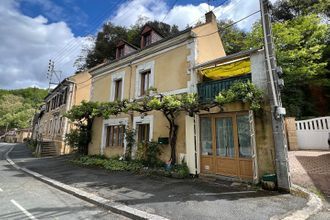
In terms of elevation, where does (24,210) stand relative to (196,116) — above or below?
below

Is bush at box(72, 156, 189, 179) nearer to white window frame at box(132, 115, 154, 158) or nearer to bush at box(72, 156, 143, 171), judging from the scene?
bush at box(72, 156, 143, 171)

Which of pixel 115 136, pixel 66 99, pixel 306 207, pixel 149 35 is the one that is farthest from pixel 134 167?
pixel 66 99

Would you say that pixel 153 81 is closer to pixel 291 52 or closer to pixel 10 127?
pixel 291 52

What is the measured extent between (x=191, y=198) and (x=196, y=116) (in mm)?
3731

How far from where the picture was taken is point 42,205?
5.05 m

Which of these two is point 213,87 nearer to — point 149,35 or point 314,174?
point 314,174

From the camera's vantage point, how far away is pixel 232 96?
6.68m

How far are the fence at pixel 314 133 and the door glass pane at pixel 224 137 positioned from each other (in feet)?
24.3

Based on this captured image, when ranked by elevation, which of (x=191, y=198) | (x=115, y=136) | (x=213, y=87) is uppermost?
(x=213, y=87)

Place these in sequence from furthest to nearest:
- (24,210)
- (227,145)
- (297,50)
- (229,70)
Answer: (297,50) → (229,70) → (227,145) → (24,210)

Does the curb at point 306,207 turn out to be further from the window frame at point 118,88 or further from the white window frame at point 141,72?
the window frame at point 118,88

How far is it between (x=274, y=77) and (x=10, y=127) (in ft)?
217

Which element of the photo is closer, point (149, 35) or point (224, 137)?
point (224, 137)

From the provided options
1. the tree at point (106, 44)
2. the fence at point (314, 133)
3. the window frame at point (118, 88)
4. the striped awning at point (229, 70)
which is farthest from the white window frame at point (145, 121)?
the tree at point (106, 44)
